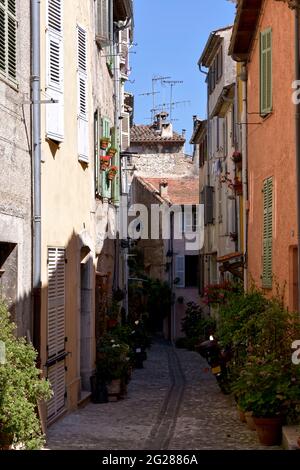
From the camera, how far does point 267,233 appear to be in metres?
15.3

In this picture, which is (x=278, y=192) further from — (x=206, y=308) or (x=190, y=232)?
(x=190, y=232)

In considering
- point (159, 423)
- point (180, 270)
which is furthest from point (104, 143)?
point (180, 270)

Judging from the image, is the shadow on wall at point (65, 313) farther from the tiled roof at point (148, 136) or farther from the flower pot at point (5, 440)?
the tiled roof at point (148, 136)

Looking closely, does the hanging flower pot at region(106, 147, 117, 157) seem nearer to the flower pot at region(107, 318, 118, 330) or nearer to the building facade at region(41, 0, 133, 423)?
the building facade at region(41, 0, 133, 423)

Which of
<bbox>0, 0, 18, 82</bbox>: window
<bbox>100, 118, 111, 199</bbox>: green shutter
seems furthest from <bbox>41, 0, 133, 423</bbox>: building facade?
<bbox>0, 0, 18, 82</bbox>: window

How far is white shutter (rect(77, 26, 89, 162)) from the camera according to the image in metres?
15.3

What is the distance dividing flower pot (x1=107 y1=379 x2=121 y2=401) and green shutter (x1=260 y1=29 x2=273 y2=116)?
18.3 feet

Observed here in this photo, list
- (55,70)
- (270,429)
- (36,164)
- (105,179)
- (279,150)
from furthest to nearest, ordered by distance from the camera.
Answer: (105,179), (279,150), (55,70), (36,164), (270,429)

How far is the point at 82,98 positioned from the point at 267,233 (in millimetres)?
3991

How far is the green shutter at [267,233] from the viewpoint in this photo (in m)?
15.0

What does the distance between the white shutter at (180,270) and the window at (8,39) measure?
31.0m

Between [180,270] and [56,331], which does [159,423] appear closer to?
[56,331]
